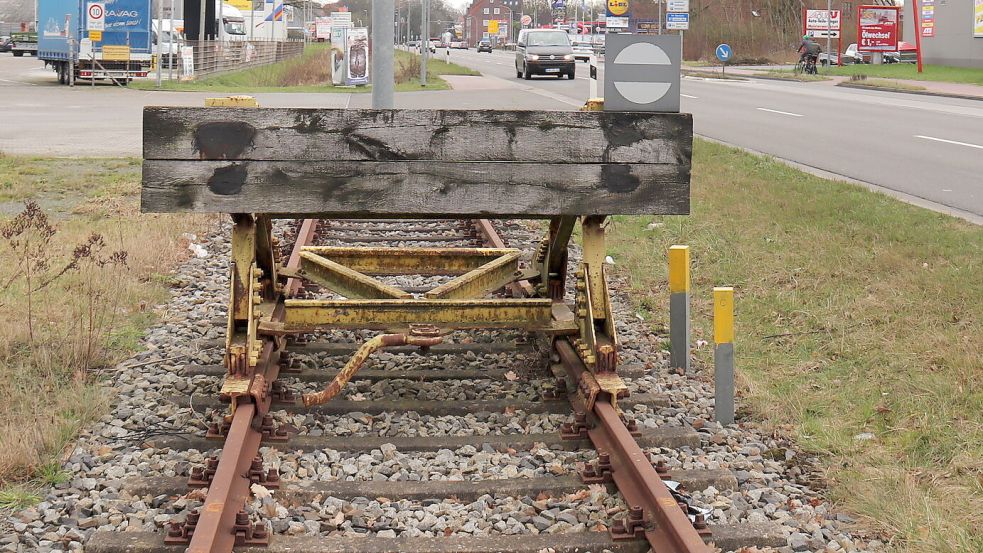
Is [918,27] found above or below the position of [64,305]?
above

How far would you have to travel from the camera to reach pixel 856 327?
7.75 m

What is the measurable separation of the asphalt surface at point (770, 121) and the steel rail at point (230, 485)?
8.40 metres

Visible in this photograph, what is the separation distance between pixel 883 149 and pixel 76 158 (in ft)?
38.8

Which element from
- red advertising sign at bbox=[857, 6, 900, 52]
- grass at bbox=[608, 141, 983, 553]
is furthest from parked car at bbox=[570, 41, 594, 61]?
grass at bbox=[608, 141, 983, 553]

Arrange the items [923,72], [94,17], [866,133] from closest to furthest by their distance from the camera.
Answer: [866,133], [94,17], [923,72]

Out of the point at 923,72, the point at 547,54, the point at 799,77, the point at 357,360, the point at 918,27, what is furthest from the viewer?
→ the point at 918,27

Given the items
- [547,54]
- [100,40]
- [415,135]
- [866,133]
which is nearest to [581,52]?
[547,54]

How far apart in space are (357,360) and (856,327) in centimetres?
369

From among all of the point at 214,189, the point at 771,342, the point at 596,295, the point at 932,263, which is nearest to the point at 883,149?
the point at 932,263

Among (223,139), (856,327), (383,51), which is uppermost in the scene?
(383,51)

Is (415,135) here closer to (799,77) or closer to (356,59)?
(356,59)

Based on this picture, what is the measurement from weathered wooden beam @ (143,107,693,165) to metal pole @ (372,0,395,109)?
6.87 meters

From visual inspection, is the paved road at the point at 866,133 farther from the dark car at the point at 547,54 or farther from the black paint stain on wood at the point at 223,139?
the black paint stain on wood at the point at 223,139

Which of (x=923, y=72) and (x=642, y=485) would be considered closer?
(x=642, y=485)
